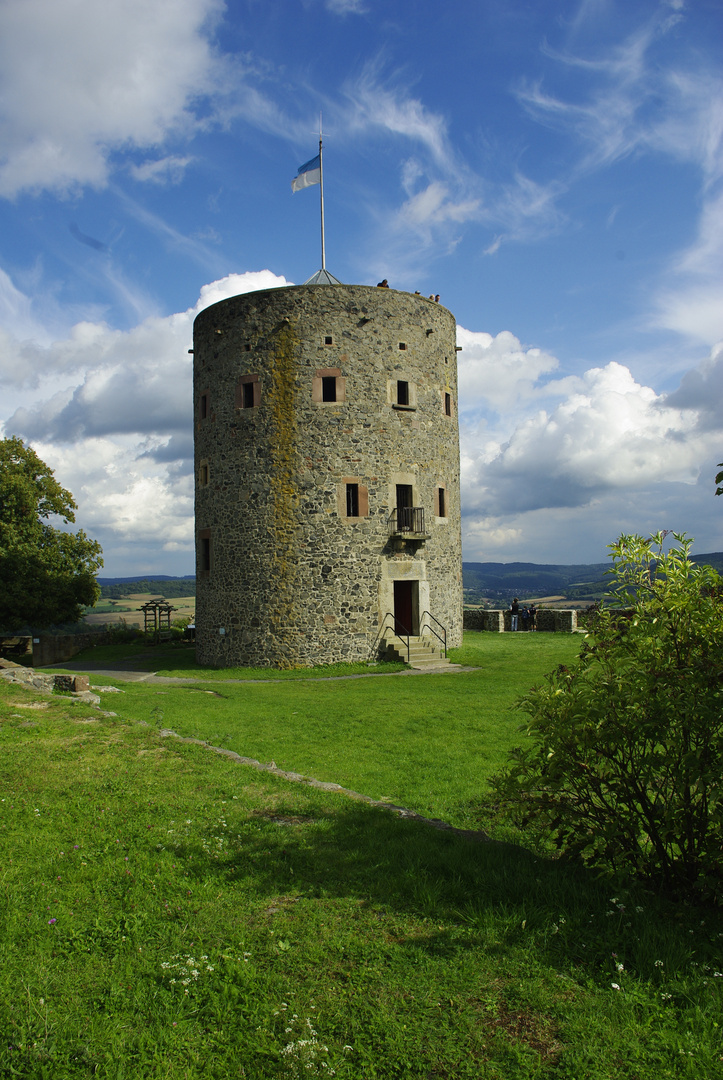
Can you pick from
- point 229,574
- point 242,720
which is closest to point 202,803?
point 242,720

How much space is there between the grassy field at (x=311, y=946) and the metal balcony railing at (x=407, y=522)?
561 inches

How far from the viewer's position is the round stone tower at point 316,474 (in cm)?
2106

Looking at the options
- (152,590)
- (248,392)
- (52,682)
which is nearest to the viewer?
(52,682)

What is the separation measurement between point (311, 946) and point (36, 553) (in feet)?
91.1

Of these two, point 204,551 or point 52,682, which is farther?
point 204,551

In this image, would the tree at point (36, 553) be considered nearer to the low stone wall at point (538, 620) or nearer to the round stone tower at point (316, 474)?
the round stone tower at point (316, 474)

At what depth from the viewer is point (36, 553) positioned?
1117 inches

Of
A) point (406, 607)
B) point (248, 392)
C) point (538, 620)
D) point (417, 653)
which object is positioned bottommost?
point (417, 653)

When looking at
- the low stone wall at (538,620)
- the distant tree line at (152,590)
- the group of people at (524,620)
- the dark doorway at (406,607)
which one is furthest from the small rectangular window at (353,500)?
the distant tree line at (152,590)

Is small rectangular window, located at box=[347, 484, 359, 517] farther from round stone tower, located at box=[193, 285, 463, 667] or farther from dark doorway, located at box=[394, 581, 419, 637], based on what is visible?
dark doorway, located at box=[394, 581, 419, 637]

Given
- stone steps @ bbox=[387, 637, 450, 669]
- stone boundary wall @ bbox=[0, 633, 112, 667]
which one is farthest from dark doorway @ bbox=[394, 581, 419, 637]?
stone boundary wall @ bbox=[0, 633, 112, 667]

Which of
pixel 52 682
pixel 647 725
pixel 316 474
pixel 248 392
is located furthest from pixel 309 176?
pixel 647 725

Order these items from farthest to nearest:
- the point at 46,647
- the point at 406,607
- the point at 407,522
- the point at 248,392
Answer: the point at 46,647
the point at 406,607
the point at 407,522
the point at 248,392

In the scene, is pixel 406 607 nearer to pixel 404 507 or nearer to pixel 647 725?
pixel 404 507
